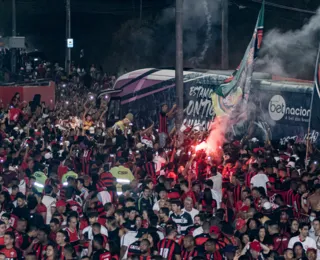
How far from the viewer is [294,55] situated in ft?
106

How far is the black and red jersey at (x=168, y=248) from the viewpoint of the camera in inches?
396

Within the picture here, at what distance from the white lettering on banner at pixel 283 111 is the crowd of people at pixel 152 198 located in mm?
768

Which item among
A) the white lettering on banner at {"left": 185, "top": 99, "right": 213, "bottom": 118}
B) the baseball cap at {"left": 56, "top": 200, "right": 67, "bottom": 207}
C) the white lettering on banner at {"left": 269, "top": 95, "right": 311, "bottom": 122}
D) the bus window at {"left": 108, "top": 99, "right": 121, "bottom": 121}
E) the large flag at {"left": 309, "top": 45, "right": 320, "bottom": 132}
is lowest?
the bus window at {"left": 108, "top": 99, "right": 121, "bottom": 121}

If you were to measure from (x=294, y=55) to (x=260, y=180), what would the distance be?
62.8 feet

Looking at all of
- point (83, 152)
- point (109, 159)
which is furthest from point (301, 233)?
point (83, 152)

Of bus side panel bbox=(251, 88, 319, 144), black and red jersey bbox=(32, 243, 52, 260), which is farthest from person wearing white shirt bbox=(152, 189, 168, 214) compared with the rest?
bus side panel bbox=(251, 88, 319, 144)

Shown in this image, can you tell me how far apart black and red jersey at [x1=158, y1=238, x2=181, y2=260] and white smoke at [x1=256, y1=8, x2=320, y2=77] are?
22144mm

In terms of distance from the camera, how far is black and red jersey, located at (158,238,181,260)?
1005 cm

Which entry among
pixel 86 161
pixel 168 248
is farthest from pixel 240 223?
pixel 86 161

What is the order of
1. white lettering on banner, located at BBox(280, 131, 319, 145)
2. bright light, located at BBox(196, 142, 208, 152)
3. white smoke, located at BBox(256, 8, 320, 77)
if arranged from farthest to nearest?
white smoke, located at BBox(256, 8, 320, 77) → white lettering on banner, located at BBox(280, 131, 319, 145) → bright light, located at BBox(196, 142, 208, 152)

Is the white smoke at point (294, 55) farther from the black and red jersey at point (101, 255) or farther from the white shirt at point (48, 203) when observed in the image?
the black and red jersey at point (101, 255)

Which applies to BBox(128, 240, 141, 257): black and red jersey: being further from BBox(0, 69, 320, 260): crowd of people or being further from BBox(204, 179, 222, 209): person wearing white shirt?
BBox(204, 179, 222, 209): person wearing white shirt

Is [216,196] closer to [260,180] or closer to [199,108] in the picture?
[260,180]

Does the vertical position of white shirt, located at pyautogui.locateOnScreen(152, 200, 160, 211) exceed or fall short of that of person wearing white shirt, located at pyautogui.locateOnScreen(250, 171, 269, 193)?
it falls short
